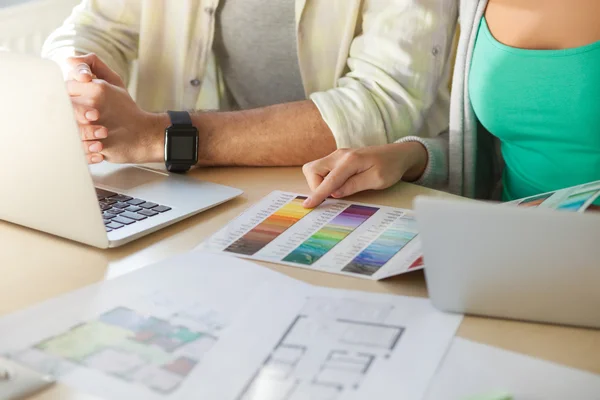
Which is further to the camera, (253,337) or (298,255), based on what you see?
(298,255)

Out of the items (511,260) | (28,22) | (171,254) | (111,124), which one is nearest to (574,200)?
(511,260)

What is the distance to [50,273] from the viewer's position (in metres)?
0.77

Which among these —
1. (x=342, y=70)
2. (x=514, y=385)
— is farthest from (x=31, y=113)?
(x=342, y=70)

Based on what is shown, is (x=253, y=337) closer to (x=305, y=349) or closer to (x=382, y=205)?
(x=305, y=349)

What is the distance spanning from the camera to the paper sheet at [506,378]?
0.56 metres

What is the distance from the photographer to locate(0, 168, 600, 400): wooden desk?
0.62 meters

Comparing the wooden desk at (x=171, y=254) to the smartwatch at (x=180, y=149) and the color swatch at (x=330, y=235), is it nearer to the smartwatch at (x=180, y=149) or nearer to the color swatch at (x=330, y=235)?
the color swatch at (x=330, y=235)

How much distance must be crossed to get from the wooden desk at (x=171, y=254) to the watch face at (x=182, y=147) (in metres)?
0.13

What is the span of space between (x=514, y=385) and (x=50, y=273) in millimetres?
479

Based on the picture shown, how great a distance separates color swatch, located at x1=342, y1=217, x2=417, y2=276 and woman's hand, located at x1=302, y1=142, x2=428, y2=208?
0.33ft

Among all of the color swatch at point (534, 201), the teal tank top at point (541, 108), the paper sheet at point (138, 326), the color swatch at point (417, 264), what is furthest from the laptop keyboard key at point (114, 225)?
the teal tank top at point (541, 108)

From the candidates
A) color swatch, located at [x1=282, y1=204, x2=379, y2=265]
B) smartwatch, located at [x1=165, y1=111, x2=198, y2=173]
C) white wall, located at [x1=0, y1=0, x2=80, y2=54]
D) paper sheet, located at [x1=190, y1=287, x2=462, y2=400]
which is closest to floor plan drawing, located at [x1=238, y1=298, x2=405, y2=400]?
paper sheet, located at [x1=190, y1=287, x2=462, y2=400]

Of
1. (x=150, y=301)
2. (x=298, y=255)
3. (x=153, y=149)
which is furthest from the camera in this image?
(x=153, y=149)

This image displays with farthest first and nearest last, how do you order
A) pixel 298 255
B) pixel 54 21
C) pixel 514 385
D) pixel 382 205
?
pixel 54 21, pixel 382 205, pixel 298 255, pixel 514 385
